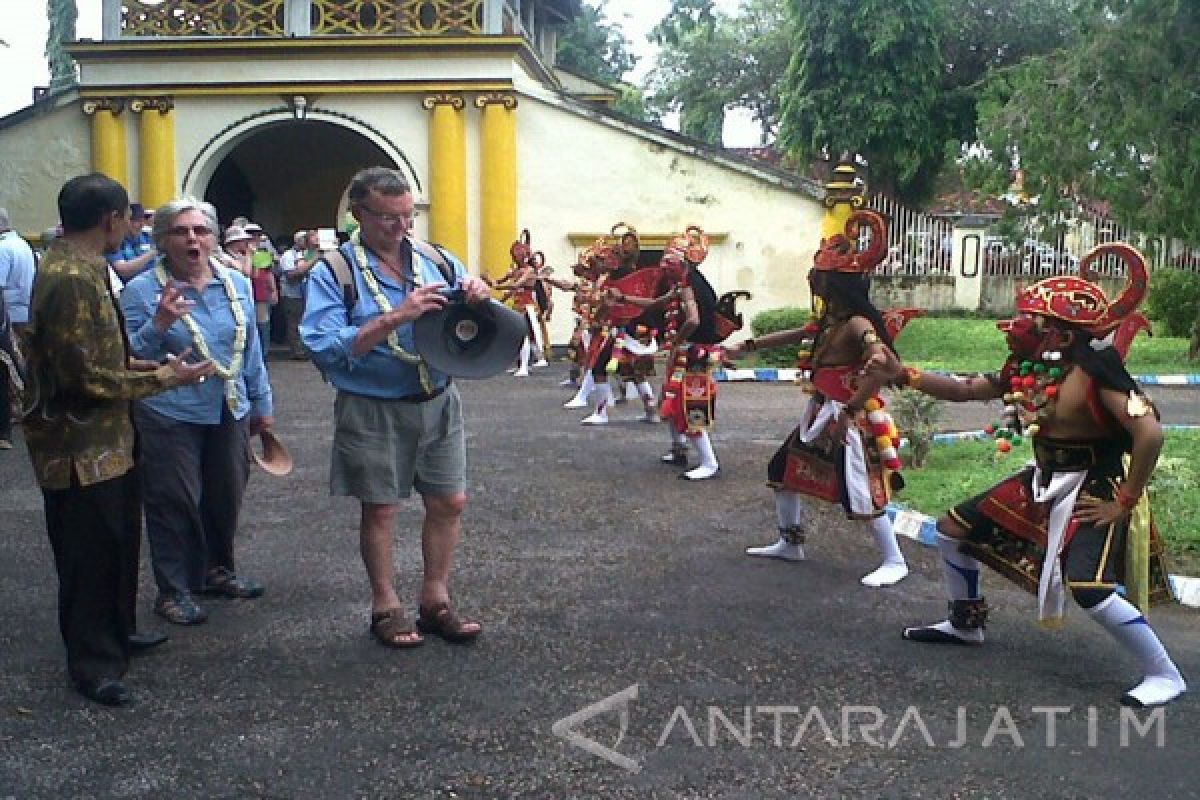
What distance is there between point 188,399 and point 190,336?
0.89 ft

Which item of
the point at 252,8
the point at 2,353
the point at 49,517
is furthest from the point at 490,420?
the point at 252,8

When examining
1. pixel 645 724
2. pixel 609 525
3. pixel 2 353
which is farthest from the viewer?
pixel 2 353

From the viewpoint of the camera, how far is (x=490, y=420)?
12.8 metres

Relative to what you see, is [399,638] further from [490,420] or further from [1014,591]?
[490,420]

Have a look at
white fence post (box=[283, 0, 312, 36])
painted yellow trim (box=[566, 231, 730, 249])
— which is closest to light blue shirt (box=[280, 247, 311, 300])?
white fence post (box=[283, 0, 312, 36])

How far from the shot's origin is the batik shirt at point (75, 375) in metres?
4.58

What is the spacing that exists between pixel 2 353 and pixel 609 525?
5429 millimetres

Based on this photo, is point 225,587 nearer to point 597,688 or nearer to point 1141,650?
point 597,688

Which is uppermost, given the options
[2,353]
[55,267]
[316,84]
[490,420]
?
[316,84]

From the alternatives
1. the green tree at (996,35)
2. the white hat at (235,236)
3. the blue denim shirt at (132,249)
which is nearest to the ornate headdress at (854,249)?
the blue denim shirt at (132,249)

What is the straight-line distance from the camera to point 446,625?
17.8ft

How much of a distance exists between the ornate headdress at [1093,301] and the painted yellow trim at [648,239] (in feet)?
49.6

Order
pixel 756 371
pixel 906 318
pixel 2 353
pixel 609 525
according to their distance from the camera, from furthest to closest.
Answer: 1. pixel 756 371
2. pixel 2 353
3. pixel 609 525
4. pixel 906 318

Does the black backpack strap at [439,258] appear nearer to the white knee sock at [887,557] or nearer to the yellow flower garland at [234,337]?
the yellow flower garland at [234,337]
